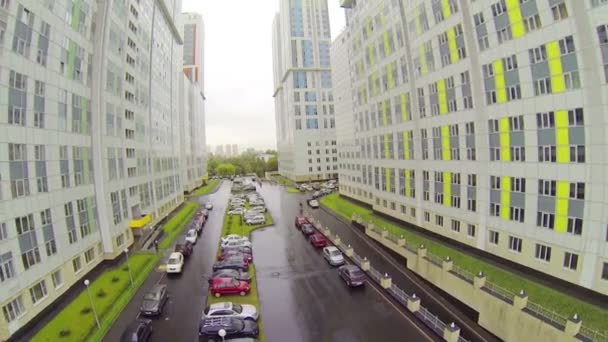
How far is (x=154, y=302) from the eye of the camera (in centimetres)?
2466

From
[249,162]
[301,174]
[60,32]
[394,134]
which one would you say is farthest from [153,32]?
[249,162]

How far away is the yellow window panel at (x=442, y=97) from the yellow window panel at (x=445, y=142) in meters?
2.02

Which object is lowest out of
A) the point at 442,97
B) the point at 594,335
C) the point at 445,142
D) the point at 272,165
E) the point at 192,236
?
the point at 594,335

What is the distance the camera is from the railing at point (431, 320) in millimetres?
21531

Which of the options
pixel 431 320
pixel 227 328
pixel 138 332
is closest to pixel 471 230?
pixel 431 320

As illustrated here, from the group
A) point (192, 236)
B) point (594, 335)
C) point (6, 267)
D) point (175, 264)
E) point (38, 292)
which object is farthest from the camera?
point (192, 236)

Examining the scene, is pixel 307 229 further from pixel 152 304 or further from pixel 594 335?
pixel 594 335

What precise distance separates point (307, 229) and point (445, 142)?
75.1 ft

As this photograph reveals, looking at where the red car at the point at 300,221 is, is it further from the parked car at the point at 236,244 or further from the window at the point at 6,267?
the window at the point at 6,267

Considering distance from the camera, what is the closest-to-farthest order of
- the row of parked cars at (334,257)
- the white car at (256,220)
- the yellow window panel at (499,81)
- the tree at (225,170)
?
the yellow window panel at (499,81) < the row of parked cars at (334,257) < the white car at (256,220) < the tree at (225,170)

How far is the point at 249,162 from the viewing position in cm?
17988

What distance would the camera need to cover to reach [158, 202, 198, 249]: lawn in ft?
143

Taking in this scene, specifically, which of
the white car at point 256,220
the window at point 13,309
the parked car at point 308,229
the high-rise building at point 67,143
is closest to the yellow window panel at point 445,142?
the parked car at point 308,229

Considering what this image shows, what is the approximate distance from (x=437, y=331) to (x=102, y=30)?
43210mm
